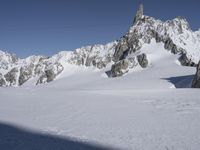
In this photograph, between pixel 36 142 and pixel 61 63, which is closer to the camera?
pixel 36 142

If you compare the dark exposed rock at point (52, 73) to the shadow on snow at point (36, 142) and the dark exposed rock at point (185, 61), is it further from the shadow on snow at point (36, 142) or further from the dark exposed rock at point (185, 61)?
the shadow on snow at point (36, 142)

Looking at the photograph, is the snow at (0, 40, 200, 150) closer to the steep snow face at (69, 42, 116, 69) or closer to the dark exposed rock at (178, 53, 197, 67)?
the dark exposed rock at (178, 53, 197, 67)

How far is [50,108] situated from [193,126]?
8.91 m

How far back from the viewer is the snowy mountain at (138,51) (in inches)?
3681

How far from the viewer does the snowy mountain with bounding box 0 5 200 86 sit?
9350 cm

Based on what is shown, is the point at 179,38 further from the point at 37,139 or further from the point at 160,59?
the point at 37,139

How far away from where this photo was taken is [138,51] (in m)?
106

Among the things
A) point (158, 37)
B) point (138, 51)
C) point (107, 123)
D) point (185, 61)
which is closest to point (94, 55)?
point (138, 51)

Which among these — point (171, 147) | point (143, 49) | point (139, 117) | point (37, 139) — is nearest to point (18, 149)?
point (37, 139)

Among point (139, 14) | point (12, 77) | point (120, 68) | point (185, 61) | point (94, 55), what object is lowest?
point (12, 77)

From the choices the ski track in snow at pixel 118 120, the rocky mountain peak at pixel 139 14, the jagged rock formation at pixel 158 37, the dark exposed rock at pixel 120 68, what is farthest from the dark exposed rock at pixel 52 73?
the ski track in snow at pixel 118 120

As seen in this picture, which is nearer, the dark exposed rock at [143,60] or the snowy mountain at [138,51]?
the dark exposed rock at [143,60]

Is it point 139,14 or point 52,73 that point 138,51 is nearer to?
point 139,14

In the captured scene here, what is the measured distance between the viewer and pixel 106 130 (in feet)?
42.2
